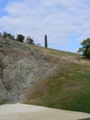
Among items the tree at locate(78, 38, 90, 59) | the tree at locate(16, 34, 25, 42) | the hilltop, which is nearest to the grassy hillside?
the hilltop

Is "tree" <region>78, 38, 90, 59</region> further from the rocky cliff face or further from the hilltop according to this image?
the rocky cliff face

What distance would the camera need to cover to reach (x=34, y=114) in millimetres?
15648

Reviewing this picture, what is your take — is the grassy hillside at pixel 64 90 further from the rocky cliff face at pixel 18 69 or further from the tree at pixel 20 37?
the tree at pixel 20 37

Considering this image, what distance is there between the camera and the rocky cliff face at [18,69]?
20875 millimetres

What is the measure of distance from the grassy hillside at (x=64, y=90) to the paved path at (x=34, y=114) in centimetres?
78

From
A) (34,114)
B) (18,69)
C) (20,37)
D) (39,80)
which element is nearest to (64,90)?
(39,80)

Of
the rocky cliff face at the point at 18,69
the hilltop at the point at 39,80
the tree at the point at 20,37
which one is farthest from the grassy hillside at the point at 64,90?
the tree at the point at 20,37

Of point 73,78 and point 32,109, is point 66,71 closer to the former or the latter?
point 73,78

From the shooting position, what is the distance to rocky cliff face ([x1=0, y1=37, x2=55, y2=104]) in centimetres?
2088

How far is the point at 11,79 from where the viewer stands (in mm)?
21625

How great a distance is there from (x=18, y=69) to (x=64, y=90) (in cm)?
380

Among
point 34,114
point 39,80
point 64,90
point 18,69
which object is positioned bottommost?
point 34,114

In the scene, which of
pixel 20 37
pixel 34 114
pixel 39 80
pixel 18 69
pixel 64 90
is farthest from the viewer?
pixel 20 37

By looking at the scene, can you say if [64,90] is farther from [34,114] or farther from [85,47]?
[85,47]
